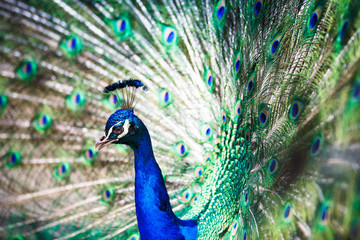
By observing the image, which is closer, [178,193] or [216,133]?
[216,133]

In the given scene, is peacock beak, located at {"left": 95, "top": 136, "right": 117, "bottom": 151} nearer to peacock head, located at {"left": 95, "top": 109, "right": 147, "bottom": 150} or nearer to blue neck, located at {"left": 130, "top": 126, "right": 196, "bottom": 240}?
peacock head, located at {"left": 95, "top": 109, "right": 147, "bottom": 150}

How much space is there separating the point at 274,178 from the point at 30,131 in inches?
39.8

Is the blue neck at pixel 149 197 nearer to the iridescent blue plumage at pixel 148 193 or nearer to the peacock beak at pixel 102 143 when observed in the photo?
the iridescent blue plumage at pixel 148 193

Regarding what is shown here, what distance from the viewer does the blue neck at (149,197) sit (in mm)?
1058

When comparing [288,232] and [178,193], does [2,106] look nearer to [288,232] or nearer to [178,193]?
[178,193]

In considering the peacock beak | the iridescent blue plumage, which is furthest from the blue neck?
the peacock beak

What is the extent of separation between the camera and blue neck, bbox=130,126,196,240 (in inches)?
41.6

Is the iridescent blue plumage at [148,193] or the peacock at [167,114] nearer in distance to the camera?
the peacock at [167,114]

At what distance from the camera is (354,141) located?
24.1 inches

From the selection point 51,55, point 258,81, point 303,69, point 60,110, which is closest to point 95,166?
point 60,110

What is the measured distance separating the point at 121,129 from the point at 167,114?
496 mm

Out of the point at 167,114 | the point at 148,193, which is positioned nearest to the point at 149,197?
the point at 148,193

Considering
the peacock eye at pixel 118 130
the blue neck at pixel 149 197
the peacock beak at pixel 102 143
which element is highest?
the peacock eye at pixel 118 130

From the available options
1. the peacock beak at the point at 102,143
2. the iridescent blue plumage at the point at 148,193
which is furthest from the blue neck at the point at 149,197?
the peacock beak at the point at 102,143
